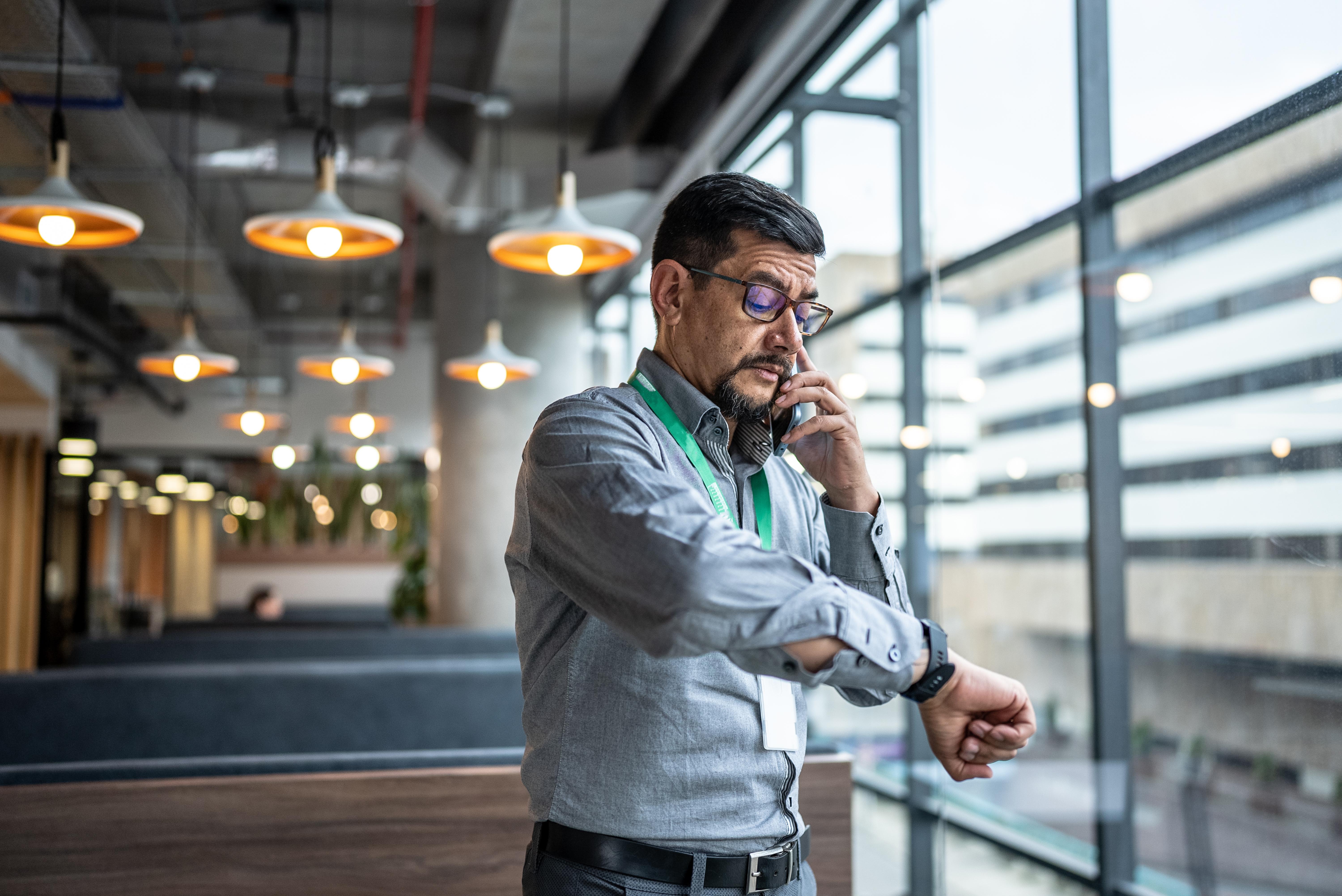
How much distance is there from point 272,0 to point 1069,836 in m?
5.97

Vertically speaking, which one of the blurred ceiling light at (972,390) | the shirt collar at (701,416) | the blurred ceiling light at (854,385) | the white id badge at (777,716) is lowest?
the white id badge at (777,716)

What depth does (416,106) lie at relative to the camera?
709cm

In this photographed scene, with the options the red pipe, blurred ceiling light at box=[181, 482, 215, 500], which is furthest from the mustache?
blurred ceiling light at box=[181, 482, 215, 500]

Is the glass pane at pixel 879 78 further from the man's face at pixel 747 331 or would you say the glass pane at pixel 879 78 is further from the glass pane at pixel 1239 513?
the man's face at pixel 747 331

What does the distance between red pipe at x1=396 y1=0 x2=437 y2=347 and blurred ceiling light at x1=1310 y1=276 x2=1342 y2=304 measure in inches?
98.7

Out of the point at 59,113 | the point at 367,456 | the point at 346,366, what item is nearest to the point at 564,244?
the point at 59,113

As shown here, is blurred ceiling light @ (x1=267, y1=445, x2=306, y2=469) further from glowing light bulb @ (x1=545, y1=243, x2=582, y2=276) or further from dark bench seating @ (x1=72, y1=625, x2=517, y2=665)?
glowing light bulb @ (x1=545, y1=243, x2=582, y2=276)

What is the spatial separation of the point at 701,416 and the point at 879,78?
3573 mm

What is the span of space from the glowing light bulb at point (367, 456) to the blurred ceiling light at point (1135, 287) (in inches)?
284

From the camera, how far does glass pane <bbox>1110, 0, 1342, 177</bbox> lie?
7.81 feet

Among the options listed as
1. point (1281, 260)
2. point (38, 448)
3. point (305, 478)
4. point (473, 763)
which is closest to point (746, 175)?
point (473, 763)

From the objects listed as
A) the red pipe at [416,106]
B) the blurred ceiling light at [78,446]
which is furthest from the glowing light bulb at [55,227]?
the blurred ceiling light at [78,446]

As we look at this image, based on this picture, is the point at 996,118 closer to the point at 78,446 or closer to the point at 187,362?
the point at 187,362

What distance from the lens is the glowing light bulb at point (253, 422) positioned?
25.5ft
